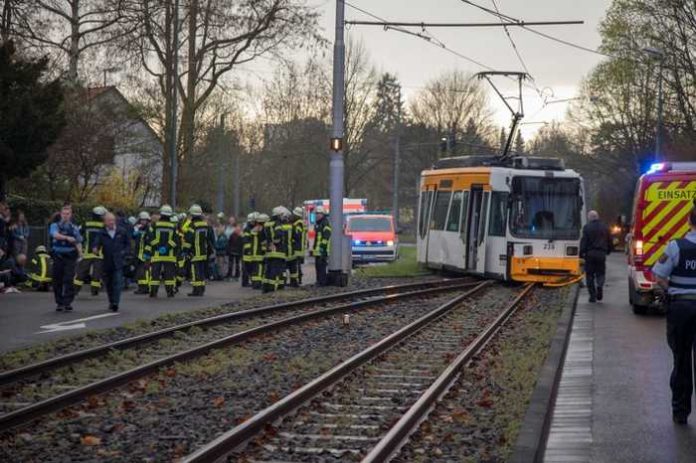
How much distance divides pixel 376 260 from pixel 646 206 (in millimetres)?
25687

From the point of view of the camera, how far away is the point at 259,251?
26.4 metres

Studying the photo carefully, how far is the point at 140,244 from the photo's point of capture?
25344mm

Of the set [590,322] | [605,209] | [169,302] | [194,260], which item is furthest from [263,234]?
[605,209]

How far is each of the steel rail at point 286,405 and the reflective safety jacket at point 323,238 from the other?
1077 cm

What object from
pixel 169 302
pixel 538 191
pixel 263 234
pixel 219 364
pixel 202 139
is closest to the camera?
pixel 219 364

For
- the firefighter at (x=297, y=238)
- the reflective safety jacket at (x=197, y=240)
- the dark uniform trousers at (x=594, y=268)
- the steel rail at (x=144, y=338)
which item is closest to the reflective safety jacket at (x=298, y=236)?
the firefighter at (x=297, y=238)

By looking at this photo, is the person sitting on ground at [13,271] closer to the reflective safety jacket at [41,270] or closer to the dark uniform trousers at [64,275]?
the reflective safety jacket at [41,270]

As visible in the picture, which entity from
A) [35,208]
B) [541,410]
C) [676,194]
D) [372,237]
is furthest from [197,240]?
[372,237]

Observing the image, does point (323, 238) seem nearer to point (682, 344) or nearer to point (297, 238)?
point (297, 238)

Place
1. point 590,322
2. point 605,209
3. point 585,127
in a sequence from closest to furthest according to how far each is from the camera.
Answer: point 590,322
point 585,127
point 605,209

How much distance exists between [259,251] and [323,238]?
222cm

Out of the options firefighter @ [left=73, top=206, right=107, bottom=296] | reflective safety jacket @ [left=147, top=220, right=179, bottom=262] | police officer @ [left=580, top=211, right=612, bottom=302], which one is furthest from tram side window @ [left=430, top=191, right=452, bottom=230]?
firefighter @ [left=73, top=206, right=107, bottom=296]

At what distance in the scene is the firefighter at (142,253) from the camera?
2414cm

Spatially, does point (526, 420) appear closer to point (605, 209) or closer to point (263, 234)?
point (263, 234)
